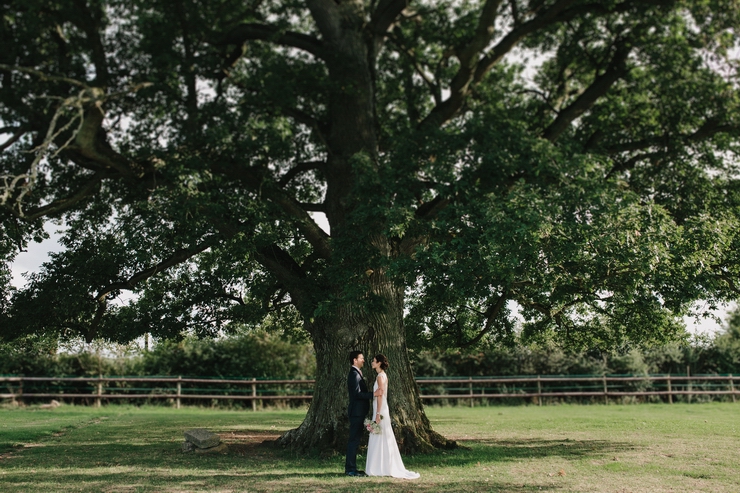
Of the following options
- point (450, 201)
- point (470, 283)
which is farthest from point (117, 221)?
point (470, 283)

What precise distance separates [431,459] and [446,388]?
662 inches

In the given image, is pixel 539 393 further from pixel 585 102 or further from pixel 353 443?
pixel 353 443

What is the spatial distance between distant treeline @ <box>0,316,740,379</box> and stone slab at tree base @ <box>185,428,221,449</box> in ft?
47.7

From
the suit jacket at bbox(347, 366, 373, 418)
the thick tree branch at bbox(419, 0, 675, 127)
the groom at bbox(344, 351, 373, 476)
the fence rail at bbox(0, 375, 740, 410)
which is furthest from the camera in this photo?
the fence rail at bbox(0, 375, 740, 410)

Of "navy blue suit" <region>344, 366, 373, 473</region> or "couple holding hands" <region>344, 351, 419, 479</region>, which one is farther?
"navy blue suit" <region>344, 366, 373, 473</region>

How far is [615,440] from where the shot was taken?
13.7 m

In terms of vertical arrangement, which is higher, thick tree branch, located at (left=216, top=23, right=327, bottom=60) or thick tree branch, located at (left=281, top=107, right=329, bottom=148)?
thick tree branch, located at (left=216, top=23, right=327, bottom=60)

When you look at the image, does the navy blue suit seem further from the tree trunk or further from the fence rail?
the fence rail

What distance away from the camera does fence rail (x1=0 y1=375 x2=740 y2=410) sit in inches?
1002

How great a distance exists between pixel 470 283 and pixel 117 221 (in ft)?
25.8

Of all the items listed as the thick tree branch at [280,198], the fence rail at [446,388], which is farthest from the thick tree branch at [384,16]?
the fence rail at [446,388]

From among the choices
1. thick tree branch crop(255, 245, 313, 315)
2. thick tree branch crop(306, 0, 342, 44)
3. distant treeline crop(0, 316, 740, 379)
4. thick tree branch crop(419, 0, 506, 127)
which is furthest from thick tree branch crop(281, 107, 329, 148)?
distant treeline crop(0, 316, 740, 379)

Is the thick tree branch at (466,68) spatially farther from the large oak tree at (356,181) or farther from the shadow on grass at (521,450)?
the shadow on grass at (521,450)

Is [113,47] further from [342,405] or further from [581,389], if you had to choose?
[581,389]
